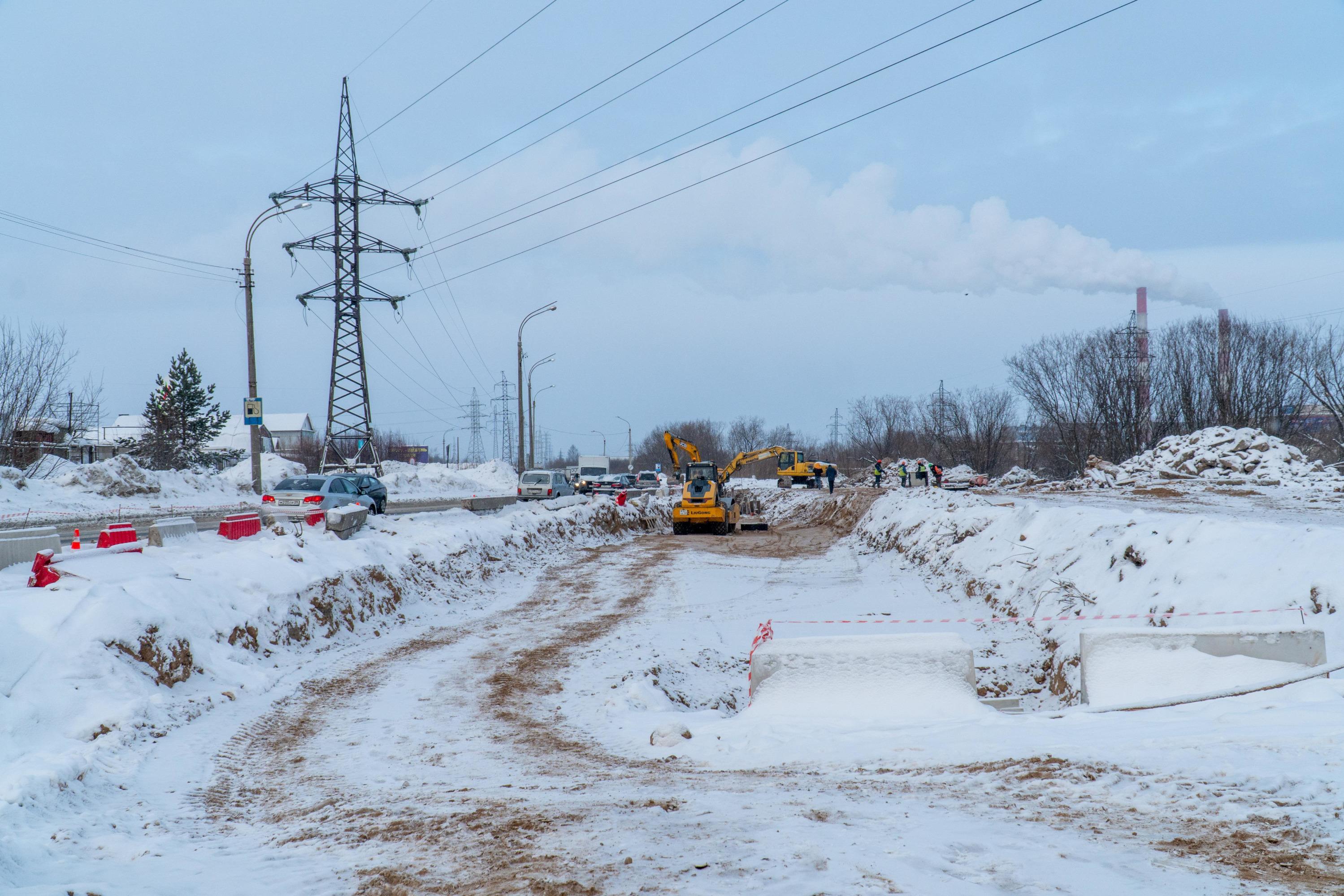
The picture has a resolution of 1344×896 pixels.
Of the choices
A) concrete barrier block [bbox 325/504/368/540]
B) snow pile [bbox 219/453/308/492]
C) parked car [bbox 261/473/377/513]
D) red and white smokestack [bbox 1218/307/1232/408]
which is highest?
red and white smokestack [bbox 1218/307/1232/408]

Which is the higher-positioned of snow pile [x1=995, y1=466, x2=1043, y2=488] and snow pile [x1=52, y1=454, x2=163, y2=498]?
snow pile [x1=52, y1=454, x2=163, y2=498]

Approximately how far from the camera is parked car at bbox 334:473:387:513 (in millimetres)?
26453

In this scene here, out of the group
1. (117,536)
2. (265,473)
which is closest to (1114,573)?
(117,536)

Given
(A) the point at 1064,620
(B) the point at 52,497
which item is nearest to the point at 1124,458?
(A) the point at 1064,620

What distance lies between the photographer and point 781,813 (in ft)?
16.9

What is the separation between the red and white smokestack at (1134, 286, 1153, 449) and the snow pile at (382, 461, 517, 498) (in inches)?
1690

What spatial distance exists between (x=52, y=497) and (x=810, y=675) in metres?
29.2

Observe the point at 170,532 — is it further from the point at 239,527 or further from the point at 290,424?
the point at 290,424

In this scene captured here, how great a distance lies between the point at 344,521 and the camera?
715 inches

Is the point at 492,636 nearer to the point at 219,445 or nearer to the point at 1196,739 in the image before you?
the point at 1196,739

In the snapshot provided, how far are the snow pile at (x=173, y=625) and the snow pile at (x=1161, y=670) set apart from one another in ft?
29.4

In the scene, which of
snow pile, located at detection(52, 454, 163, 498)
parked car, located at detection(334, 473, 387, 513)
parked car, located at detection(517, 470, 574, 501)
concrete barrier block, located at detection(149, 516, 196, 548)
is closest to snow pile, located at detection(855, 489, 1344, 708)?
concrete barrier block, located at detection(149, 516, 196, 548)

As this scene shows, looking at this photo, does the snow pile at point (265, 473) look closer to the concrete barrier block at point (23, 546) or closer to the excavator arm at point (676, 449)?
the excavator arm at point (676, 449)

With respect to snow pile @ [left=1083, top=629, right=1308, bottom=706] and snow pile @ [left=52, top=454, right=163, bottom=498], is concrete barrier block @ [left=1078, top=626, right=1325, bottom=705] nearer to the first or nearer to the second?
snow pile @ [left=1083, top=629, right=1308, bottom=706]
